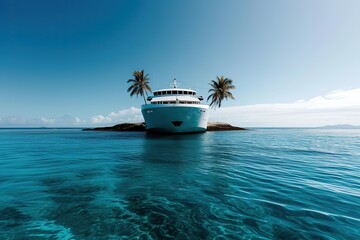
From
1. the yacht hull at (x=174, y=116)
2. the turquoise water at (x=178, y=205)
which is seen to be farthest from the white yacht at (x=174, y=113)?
the turquoise water at (x=178, y=205)

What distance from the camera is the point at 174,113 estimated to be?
2248 cm

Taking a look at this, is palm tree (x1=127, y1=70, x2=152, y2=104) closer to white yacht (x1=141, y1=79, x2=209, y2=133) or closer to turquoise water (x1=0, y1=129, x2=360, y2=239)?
white yacht (x1=141, y1=79, x2=209, y2=133)

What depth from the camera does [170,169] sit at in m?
7.09

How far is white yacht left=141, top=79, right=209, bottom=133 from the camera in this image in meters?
22.5

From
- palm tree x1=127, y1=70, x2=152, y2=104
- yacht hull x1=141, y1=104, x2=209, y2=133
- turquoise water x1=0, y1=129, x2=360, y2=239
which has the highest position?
palm tree x1=127, y1=70, x2=152, y2=104

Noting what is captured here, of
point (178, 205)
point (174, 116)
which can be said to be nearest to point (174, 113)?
point (174, 116)

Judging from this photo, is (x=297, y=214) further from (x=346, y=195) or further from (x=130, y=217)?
(x=130, y=217)

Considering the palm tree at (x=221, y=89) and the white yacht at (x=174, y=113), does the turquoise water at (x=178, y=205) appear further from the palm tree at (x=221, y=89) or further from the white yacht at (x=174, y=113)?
the palm tree at (x=221, y=89)

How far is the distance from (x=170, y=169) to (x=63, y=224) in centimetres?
437

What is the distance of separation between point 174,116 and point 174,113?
49 centimetres

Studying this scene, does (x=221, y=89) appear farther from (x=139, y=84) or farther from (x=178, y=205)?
(x=178, y=205)

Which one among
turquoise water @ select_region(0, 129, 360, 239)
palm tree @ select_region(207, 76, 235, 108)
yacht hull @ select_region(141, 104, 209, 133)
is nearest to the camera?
turquoise water @ select_region(0, 129, 360, 239)

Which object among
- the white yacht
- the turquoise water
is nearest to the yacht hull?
the white yacht

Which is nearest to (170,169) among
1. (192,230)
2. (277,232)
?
(192,230)
